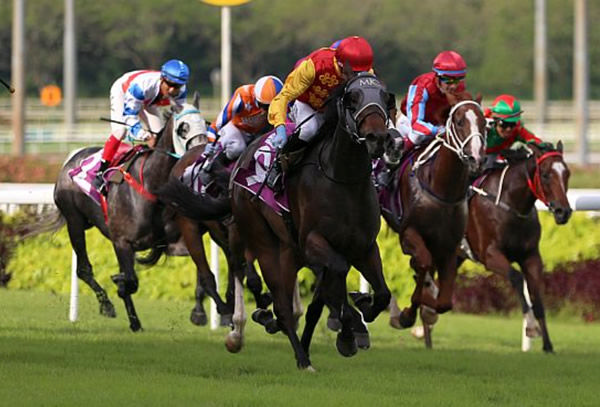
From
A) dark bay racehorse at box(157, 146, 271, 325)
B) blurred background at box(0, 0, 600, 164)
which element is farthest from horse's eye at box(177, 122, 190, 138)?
blurred background at box(0, 0, 600, 164)

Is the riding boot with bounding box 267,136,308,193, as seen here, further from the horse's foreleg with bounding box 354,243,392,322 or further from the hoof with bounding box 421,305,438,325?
the hoof with bounding box 421,305,438,325

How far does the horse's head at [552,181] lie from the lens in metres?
9.39

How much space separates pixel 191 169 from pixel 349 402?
3.12 metres

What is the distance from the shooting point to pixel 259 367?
295 inches

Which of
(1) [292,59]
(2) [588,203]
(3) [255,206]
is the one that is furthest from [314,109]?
(1) [292,59]

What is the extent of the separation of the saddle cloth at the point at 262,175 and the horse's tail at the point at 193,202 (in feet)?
1.58

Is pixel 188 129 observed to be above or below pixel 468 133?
below

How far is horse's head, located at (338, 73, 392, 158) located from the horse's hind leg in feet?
12.2

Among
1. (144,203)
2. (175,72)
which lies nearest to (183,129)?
(175,72)

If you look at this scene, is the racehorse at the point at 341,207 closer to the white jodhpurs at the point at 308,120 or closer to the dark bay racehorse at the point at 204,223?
the white jodhpurs at the point at 308,120

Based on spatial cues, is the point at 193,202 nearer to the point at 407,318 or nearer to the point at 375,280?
the point at 407,318

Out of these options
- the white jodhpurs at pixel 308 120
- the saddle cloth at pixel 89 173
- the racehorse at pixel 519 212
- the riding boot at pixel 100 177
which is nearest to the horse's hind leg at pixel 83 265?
the saddle cloth at pixel 89 173

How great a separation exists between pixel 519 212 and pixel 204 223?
6.44 feet

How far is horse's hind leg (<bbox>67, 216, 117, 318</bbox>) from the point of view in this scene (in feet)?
33.3
